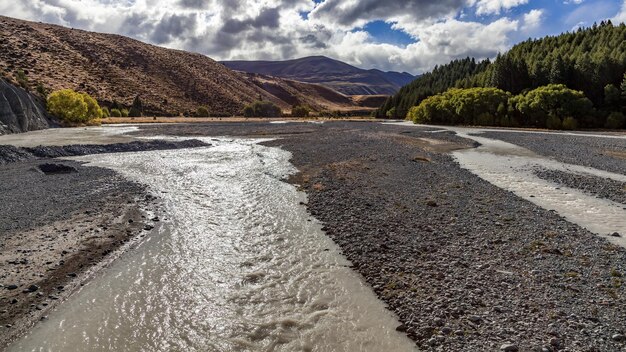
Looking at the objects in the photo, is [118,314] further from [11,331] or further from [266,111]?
[266,111]

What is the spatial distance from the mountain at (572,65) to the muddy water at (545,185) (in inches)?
1786

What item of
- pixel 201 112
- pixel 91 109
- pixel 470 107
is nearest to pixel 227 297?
pixel 91 109

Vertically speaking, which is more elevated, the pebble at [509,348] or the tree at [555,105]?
the tree at [555,105]

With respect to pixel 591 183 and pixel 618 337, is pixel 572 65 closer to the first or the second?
pixel 591 183

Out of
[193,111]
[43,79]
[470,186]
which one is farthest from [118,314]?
[193,111]

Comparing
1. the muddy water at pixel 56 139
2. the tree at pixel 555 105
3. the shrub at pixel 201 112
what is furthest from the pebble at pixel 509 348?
the shrub at pixel 201 112

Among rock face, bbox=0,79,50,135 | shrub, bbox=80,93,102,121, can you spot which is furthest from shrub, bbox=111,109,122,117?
rock face, bbox=0,79,50,135

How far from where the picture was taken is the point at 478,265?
1100cm

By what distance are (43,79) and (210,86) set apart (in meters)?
63.4

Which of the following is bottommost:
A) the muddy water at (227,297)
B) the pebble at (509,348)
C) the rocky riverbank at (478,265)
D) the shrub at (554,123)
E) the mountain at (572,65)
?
the muddy water at (227,297)

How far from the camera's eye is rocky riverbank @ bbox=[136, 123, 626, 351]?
25.9 feet

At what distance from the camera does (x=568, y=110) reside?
64.4m

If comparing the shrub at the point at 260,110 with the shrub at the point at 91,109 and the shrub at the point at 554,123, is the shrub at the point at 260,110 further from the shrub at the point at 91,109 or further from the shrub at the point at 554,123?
the shrub at the point at 554,123

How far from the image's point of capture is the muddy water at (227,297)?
8203 mm
